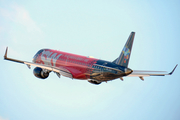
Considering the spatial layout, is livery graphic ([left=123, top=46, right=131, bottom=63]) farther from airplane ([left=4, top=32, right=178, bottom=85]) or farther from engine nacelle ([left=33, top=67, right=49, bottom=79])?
engine nacelle ([left=33, top=67, right=49, bottom=79])

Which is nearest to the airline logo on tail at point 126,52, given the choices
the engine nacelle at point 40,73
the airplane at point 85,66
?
the airplane at point 85,66

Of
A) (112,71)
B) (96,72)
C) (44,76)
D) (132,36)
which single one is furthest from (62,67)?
(132,36)

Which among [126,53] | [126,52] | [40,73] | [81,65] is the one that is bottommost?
[40,73]

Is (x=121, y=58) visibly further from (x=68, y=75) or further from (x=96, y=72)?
(x=68, y=75)

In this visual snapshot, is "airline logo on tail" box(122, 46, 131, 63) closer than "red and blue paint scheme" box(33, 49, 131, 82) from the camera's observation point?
Yes

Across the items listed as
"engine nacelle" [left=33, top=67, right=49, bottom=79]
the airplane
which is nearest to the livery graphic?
the airplane

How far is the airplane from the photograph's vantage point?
3734 centimetres

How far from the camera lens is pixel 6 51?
44188 millimetres

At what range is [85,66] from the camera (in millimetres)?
43188

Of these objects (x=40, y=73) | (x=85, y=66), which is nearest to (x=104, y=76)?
(x=85, y=66)

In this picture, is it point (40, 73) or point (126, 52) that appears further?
point (40, 73)

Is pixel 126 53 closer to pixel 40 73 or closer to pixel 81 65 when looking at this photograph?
pixel 81 65

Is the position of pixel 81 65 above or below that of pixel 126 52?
below

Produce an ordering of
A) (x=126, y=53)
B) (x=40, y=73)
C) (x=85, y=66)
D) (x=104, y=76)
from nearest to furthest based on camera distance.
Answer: (x=126, y=53) → (x=104, y=76) → (x=85, y=66) → (x=40, y=73)
